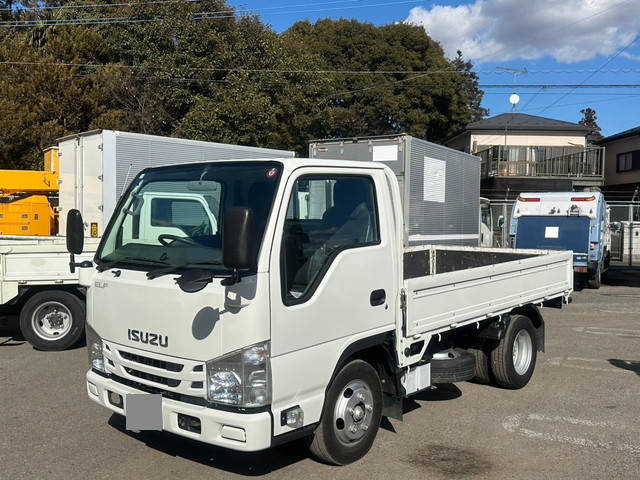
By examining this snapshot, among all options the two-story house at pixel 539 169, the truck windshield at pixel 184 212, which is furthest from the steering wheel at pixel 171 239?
the two-story house at pixel 539 169

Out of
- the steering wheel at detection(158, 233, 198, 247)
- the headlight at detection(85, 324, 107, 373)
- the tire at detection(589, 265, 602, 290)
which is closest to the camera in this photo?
the steering wheel at detection(158, 233, 198, 247)

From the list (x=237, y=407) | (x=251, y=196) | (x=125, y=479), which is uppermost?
(x=251, y=196)

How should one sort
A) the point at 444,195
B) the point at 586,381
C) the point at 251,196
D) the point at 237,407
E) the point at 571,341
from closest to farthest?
the point at 237,407, the point at 251,196, the point at 586,381, the point at 571,341, the point at 444,195

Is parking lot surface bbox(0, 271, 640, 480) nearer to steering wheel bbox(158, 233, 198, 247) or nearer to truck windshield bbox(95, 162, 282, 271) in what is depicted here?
truck windshield bbox(95, 162, 282, 271)

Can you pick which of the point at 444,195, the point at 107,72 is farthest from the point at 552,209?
the point at 107,72

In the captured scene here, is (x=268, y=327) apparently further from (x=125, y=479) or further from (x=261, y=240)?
(x=125, y=479)

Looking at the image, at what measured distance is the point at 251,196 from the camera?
13.3 ft

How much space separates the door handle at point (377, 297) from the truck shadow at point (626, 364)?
459 centimetres

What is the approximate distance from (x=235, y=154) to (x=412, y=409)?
6.88 metres

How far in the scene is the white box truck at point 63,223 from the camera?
25.6 ft

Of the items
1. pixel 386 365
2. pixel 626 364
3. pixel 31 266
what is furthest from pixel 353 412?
pixel 31 266

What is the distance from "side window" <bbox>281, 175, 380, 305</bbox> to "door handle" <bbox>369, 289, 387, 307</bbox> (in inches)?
14.4

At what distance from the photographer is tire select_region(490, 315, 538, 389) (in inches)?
246

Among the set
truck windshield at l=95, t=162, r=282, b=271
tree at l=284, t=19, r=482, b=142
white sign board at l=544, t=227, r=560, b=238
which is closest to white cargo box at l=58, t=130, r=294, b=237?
truck windshield at l=95, t=162, r=282, b=271
